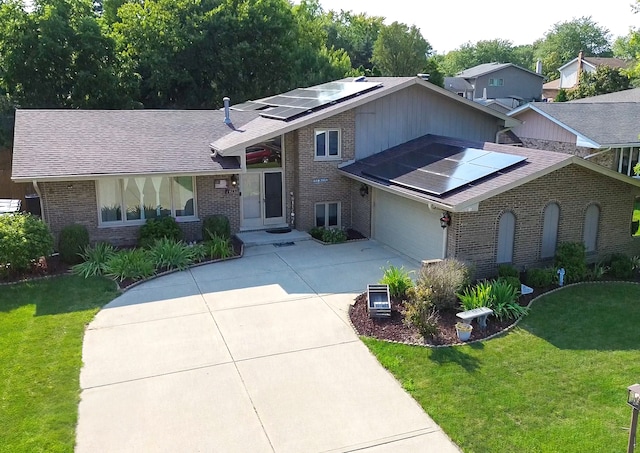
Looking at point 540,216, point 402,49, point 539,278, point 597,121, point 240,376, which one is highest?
point 402,49

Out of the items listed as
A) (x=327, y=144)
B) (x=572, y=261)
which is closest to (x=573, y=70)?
(x=327, y=144)

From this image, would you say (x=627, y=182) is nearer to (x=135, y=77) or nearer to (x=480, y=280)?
(x=480, y=280)

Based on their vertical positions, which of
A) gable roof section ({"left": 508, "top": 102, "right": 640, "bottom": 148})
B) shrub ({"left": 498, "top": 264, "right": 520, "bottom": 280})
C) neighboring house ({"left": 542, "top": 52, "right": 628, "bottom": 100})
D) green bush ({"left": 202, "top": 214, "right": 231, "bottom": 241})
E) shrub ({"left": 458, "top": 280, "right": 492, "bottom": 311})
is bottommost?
shrub ({"left": 458, "top": 280, "right": 492, "bottom": 311})

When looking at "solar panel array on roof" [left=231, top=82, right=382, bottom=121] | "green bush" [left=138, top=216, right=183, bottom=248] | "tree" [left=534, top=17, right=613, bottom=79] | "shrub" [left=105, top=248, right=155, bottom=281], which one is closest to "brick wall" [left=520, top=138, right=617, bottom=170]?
"solar panel array on roof" [left=231, top=82, right=382, bottom=121]

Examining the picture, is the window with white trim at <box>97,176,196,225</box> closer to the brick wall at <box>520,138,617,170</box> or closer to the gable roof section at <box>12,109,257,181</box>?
the gable roof section at <box>12,109,257,181</box>

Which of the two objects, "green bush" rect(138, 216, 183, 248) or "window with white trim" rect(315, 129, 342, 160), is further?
"window with white trim" rect(315, 129, 342, 160)

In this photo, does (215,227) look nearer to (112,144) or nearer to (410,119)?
(112,144)

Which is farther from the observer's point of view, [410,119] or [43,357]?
[410,119]
